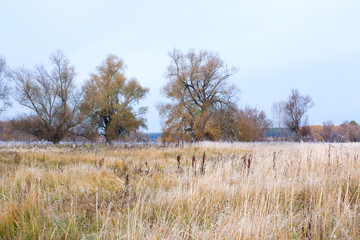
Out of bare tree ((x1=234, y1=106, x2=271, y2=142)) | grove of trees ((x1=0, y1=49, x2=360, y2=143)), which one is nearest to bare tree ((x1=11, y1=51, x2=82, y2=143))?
grove of trees ((x1=0, y1=49, x2=360, y2=143))

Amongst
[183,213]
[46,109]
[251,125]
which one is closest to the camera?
[183,213]

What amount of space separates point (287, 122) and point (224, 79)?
840 inches

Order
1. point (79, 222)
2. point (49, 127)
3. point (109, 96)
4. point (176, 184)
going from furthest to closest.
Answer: point (109, 96) → point (49, 127) → point (176, 184) → point (79, 222)

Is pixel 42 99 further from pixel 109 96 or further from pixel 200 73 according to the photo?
pixel 200 73

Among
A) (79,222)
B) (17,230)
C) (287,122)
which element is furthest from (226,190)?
(287,122)

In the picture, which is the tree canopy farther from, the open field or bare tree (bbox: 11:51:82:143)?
the open field

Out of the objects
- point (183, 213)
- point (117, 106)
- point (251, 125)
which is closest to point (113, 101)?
point (117, 106)

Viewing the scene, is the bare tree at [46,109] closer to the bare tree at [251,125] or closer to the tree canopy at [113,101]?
the tree canopy at [113,101]

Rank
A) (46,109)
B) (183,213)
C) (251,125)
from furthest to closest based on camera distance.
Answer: (251,125) → (46,109) → (183,213)

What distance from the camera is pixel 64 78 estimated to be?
23.4 meters

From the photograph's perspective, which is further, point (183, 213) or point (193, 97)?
point (193, 97)

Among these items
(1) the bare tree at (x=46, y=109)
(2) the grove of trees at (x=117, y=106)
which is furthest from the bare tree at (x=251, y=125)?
(1) the bare tree at (x=46, y=109)

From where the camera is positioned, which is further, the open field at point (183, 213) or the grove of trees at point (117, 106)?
the grove of trees at point (117, 106)

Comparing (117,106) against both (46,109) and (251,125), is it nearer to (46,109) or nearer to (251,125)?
(46,109)
